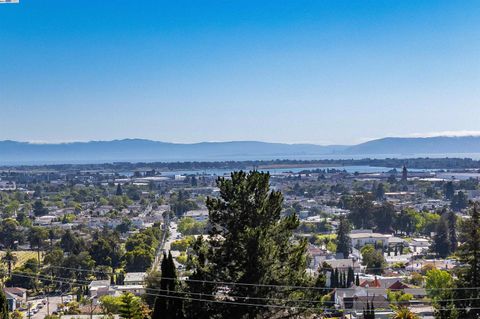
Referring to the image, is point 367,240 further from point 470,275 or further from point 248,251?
point 248,251

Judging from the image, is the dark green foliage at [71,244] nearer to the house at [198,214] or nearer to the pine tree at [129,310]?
the house at [198,214]

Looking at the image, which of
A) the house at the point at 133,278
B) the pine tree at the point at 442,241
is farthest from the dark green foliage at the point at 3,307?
the pine tree at the point at 442,241

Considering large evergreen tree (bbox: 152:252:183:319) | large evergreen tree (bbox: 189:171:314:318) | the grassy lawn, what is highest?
large evergreen tree (bbox: 189:171:314:318)

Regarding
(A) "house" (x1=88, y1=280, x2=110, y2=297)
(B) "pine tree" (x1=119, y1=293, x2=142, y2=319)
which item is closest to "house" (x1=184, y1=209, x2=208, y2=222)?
(A) "house" (x1=88, y1=280, x2=110, y2=297)

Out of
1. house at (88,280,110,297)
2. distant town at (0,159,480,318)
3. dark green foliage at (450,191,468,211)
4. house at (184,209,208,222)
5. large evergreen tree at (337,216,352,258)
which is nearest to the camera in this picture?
distant town at (0,159,480,318)

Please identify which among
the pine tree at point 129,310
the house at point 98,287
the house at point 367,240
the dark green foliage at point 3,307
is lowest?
the house at point 98,287

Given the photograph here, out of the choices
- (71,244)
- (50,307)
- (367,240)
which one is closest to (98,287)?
(50,307)

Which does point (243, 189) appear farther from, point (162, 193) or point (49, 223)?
point (162, 193)

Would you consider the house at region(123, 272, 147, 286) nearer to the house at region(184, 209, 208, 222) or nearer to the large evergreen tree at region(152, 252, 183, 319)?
the large evergreen tree at region(152, 252, 183, 319)

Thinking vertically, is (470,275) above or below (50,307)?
above
